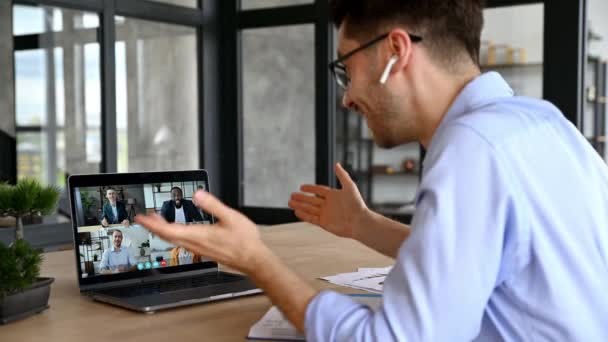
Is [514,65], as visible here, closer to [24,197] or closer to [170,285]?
[170,285]

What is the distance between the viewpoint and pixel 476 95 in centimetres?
114

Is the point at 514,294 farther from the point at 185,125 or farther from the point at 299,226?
the point at 185,125

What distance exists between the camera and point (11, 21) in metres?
4.06

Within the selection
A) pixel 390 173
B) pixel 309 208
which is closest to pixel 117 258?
pixel 309 208

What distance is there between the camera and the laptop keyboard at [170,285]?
60.1 inches

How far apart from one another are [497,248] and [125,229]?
36.8 inches

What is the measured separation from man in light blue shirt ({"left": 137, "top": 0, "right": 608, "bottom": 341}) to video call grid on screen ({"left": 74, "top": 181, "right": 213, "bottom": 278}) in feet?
2.01

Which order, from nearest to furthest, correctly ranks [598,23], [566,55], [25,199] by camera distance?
[25,199], [566,55], [598,23]

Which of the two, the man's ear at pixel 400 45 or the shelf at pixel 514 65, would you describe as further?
the shelf at pixel 514 65

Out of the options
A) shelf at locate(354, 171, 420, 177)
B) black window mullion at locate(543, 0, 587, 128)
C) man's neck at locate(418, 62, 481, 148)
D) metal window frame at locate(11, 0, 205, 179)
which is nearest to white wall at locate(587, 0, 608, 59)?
black window mullion at locate(543, 0, 587, 128)

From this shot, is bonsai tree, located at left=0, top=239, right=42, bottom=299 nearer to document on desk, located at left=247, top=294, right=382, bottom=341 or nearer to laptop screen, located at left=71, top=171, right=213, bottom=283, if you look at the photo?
laptop screen, located at left=71, top=171, right=213, bottom=283

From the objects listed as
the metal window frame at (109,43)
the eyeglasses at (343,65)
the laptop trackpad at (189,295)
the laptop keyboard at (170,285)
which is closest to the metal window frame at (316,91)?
the metal window frame at (109,43)

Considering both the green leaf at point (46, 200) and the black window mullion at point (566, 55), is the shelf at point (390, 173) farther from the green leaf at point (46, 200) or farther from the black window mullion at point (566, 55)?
the green leaf at point (46, 200)

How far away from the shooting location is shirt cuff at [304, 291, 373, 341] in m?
0.99
